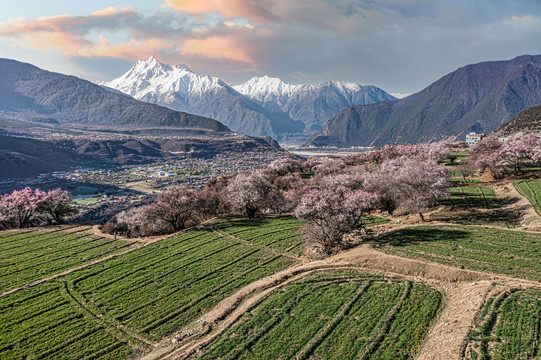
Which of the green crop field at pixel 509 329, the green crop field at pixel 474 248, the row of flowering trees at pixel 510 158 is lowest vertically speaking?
the green crop field at pixel 509 329

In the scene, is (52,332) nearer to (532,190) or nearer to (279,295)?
(279,295)

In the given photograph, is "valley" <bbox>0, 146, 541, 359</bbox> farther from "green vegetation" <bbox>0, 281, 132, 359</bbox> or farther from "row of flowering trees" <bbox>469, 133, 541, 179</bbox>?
"row of flowering trees" <bbox>469, 133, 541, 179</bbox>

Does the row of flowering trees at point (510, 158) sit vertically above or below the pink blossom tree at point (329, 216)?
above

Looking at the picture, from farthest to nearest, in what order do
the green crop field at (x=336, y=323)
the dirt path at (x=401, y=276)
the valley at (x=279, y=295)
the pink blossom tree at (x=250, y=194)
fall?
the pink blossom tree at (x=250, y=194) → the valley at (x=279, y=295) → the dirt path at (x=401, y=276) → the green crop field at (x=336, y=323)

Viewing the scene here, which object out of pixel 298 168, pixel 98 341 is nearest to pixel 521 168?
pixel 298 168

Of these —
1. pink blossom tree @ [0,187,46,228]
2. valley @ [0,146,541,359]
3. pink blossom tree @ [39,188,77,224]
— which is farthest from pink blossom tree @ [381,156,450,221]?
pink blossom tree @ [0,187,46,228]

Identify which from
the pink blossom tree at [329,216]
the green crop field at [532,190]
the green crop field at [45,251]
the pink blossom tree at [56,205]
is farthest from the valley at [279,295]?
the pink blossom tree at [56,205]

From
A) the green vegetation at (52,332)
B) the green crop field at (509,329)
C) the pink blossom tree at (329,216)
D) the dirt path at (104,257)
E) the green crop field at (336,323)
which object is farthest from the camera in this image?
the pink blossom tree at (329,216)

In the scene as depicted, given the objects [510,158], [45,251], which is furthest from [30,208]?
[510,158]

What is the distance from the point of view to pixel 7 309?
3334 centimetres

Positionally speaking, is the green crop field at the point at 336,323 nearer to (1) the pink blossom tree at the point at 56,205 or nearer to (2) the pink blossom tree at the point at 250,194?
(2) the pink blossom tree at the point at 250,194

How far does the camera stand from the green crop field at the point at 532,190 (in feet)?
191

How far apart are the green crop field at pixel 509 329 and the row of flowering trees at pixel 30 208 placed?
3372 inches

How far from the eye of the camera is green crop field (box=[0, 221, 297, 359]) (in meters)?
27.8
